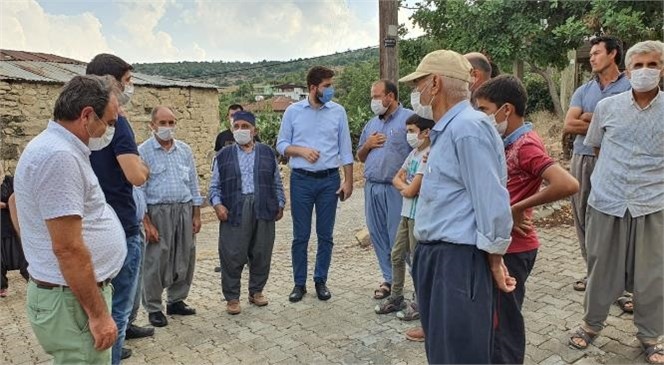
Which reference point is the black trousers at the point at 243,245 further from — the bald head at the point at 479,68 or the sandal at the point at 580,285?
the sandal at the point at 580,285

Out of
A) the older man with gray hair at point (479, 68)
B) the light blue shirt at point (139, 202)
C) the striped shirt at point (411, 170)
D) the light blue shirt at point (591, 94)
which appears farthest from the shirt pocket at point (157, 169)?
the light blue shirt at point (591, 94)

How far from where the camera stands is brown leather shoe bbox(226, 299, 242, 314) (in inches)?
172

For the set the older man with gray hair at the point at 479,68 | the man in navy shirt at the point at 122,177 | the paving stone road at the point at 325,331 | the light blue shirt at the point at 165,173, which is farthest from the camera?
the light blue shirt at the point at 165,173

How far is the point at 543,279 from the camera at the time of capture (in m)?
4.79

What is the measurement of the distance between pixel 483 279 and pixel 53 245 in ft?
5.79

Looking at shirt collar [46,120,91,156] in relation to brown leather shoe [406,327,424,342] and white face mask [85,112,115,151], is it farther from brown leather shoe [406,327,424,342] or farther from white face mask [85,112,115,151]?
brown leather shoe [406,327,424,342]

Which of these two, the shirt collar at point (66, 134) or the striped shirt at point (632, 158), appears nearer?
the shirt collar at point (66, 134)

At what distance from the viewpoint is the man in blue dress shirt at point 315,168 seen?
4.56 m

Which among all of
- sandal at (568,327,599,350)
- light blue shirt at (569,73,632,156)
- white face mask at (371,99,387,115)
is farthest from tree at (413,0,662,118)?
sandal at (568,327,599,350)

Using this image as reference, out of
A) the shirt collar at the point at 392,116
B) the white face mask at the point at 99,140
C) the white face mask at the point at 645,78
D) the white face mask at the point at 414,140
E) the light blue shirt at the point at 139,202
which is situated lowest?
the light blue shirt at the point at 139,202

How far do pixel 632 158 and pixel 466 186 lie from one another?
5.87 feet

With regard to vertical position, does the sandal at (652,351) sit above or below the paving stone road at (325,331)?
above

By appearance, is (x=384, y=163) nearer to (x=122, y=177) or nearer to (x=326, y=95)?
(x=326, y=95)

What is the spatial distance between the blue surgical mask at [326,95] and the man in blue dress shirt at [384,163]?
0.47 metres
